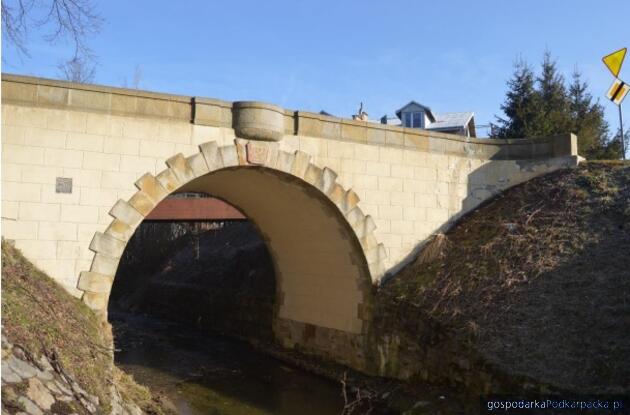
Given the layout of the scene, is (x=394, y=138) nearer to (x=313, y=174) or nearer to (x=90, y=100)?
(x=313, y=174)

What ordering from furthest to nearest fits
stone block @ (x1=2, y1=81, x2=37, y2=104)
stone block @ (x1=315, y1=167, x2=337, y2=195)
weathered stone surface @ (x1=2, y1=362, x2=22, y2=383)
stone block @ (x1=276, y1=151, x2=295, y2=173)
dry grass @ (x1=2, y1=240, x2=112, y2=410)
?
stone block @ (x1=315, y1=167, x2=337, y2=195), stone block @ (x1=276, y1=151, x2=295, y2=173), stone block @ (x1=2, y1=81, x2=37, y2=104), dry grass @ (x1=2, y1=240, x2=112, y2=410), weathered stone surface @ (x1=2, y1=362, x2=22, y2=383)

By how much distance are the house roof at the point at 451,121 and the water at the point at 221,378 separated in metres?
21.6

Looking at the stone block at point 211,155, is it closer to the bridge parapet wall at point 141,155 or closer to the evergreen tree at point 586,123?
the bridge parapet wall at point 141,155

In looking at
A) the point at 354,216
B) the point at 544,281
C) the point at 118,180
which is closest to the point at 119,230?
the point at 118,180

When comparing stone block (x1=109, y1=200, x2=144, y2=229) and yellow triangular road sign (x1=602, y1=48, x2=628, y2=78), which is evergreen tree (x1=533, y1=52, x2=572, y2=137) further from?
stone block (x1=109, y1=200, x2=144, y2=229)

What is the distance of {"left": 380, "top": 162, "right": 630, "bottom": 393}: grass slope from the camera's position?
847cm

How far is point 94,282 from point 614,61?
14462 mm

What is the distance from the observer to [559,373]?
819cm

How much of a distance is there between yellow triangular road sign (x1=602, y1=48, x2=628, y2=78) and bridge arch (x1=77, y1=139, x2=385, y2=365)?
348 inches

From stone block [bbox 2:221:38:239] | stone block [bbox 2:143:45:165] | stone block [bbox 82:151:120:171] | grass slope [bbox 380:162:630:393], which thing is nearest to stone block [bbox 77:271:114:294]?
stone block [bbox 2:221:38:239]

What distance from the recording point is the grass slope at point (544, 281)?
8.47 m

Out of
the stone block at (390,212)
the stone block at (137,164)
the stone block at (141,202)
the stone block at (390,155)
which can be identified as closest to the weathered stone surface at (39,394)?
the stone block at (141,202)

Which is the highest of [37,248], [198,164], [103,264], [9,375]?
[198,164]

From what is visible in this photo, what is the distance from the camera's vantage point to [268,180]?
11633 millimetres
